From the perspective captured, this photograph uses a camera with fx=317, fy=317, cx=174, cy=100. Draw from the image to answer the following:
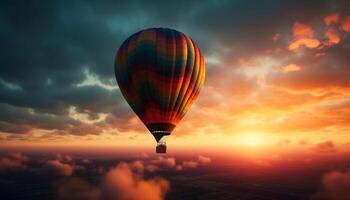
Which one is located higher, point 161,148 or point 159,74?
point 159,74

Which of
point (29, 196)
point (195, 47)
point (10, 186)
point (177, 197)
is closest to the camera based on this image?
point (195, 47)

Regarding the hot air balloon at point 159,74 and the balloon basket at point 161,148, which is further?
the hot air balloon at point 159,74

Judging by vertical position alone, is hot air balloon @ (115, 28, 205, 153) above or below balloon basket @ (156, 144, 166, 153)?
above

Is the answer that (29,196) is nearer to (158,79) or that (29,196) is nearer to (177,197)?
(177,197)

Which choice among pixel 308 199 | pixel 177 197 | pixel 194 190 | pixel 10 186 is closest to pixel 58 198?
pixel 177 197

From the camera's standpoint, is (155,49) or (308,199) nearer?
(155,49)

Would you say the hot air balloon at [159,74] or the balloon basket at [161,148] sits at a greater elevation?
the hot air balloon at [159,74]

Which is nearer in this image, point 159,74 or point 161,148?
Result: point 161,148

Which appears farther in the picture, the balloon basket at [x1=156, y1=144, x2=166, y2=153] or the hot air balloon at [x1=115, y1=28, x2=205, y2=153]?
the hot air balloon at [x1=115, y1=28, x2=205, y2=153]
